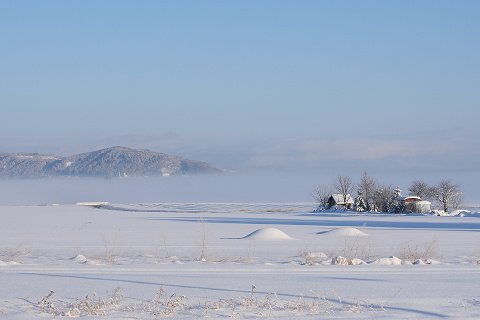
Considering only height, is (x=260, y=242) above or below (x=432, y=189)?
below

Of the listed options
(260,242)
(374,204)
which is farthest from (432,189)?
(260,242)

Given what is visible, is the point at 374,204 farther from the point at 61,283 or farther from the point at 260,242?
the point at 61,283

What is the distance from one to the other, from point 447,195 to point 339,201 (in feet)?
58.8

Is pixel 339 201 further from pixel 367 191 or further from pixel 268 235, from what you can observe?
pixel 268 235

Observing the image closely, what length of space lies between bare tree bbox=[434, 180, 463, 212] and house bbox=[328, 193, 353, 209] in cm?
1461

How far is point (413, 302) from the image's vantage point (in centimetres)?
1098

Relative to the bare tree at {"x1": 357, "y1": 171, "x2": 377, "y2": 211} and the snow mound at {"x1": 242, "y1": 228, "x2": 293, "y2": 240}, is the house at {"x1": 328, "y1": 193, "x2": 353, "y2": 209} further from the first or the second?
the snow mound at {"x1": 242, "y1": 228, "x2": 293, "y2": 240}

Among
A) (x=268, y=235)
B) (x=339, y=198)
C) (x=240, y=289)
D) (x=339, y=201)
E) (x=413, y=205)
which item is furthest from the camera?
(x=339, y=198)

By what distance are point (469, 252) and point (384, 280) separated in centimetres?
1175

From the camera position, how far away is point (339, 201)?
11044cm

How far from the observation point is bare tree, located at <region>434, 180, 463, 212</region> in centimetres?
11450

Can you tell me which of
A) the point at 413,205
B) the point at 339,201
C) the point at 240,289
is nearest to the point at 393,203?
the point at 413,205

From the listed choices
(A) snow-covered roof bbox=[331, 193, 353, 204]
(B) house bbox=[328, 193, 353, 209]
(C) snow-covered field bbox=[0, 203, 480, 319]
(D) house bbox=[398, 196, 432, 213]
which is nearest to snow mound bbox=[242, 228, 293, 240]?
(C) snow-covered field bbox=[0, 203, 480, 319]

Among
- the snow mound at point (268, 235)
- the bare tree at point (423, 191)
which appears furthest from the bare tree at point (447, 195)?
the snow mound at point (268, 235)
